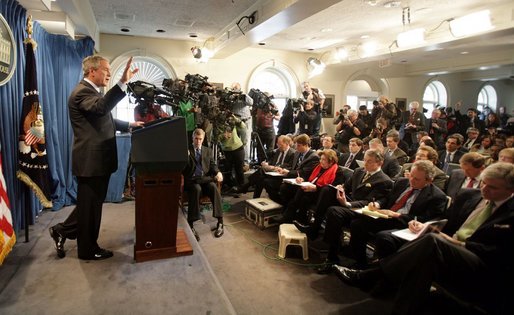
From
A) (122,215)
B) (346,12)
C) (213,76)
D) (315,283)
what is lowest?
(315,283)

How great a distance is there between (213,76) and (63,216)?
4.56 meters

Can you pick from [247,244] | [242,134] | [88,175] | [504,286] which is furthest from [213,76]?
[504,286]

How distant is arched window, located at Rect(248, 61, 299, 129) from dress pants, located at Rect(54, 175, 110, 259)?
5.95 meters

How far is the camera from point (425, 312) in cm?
226

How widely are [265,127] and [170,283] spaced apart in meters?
4.34

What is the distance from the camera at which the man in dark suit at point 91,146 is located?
2.15 m

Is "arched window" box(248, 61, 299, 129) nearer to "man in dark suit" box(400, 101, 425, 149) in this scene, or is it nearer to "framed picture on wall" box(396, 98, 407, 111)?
"man in dark suit" box(400, 101, 425, 149)

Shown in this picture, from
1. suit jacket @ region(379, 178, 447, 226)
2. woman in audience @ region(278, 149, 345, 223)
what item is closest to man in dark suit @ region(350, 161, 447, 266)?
suit jacket @ region(379, 178, 447, 226)

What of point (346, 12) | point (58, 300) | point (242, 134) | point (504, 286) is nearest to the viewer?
point (504, 286)

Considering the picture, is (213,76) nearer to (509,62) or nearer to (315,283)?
(315,283)

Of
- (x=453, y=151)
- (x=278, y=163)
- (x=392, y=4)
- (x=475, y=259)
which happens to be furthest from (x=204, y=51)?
(x=475, y=259)

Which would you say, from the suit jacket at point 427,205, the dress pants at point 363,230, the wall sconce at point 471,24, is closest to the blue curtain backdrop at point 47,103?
the dress pants at point 363,230

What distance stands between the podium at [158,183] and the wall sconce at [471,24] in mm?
4688

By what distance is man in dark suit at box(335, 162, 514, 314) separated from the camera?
1798mm
